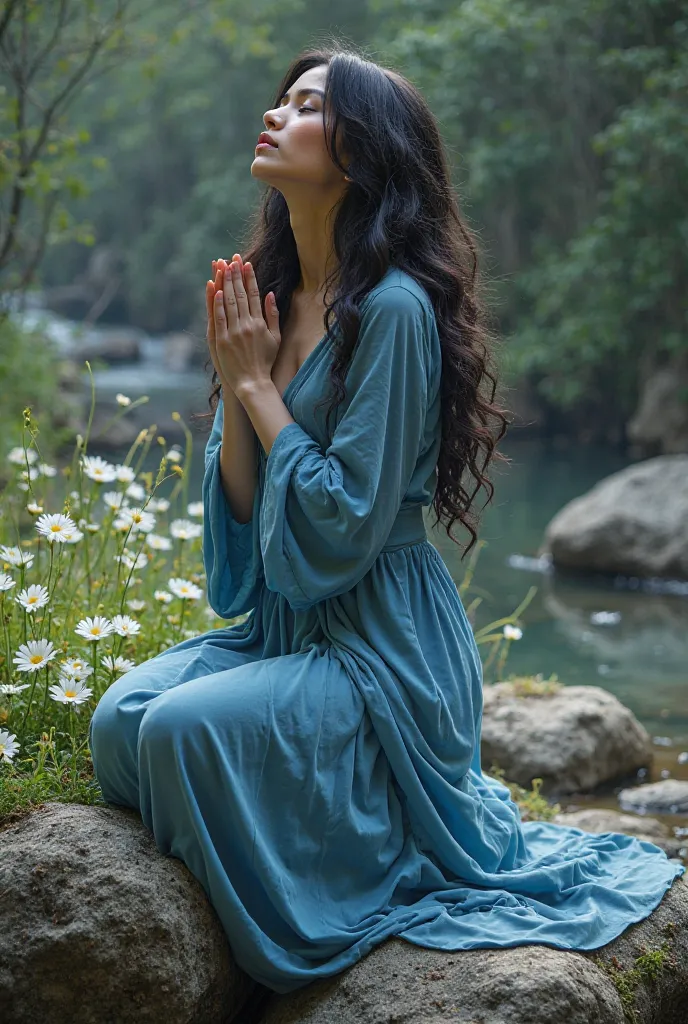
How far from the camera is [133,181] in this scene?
30.2 m

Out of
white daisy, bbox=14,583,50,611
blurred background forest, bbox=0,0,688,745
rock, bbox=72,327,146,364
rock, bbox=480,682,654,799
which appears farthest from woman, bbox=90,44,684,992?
rock, bbox=72,327,146,364

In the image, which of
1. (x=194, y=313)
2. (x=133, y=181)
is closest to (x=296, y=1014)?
(x=194, y=313)

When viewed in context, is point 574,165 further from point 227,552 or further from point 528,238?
point 227,552

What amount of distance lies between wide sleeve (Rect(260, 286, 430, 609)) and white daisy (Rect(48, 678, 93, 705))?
20.2 inches

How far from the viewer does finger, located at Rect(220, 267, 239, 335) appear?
245 centimetres

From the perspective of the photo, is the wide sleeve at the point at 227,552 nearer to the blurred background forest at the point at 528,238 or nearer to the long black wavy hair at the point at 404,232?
the long black wavy hair at the point at 404,232

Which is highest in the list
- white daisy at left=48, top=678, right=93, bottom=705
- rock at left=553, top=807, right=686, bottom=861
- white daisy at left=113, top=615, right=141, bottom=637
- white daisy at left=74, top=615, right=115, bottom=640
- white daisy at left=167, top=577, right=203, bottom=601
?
white daisy at left=74, top=615, right=115, bottom=640

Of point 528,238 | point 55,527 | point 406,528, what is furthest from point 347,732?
point 528,238

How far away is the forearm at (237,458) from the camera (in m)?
2.51

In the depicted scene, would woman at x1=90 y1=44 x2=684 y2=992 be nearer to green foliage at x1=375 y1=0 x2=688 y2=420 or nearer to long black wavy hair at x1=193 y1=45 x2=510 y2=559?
long black wavy hair at x1=193 y1=45 x2=510 y2=559

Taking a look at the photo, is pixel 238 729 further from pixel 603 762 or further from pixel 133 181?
pixel 133 181

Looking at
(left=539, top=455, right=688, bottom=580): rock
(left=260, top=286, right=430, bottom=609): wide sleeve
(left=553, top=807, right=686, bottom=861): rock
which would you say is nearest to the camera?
(left=260, top=286, right=430, bottom=609): wide sleeve

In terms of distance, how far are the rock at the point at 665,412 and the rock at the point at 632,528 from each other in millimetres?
5708

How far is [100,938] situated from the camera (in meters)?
2.07
